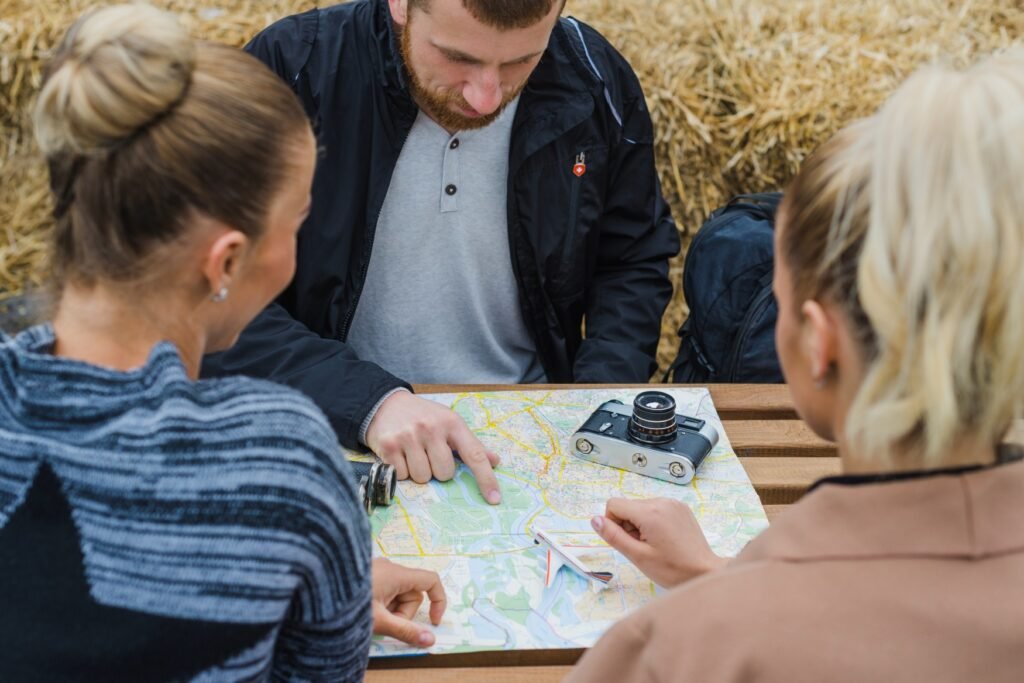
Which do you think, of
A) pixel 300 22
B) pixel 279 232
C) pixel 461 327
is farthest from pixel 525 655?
pixel 300 22

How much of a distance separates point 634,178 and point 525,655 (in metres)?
1.07

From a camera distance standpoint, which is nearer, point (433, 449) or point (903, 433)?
point (903, 433)

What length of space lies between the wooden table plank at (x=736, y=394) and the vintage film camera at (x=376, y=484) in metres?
0.29

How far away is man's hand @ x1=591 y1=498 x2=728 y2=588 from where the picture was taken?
3.77 feet

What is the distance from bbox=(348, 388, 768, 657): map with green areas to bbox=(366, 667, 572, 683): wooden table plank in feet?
0.07

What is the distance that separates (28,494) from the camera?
0.81m

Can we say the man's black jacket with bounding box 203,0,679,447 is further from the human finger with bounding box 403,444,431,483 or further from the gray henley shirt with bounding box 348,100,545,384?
the human finger with bounding box 403,444,431,483

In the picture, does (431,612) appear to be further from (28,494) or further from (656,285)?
(656,285)

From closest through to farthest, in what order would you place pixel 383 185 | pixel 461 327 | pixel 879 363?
pixel 879 363 < pixel 383 185 < pixel 461 327

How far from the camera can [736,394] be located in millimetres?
1621

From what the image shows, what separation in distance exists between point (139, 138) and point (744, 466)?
3.02 ft

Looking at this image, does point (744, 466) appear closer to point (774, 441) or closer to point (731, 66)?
point (774, 441)

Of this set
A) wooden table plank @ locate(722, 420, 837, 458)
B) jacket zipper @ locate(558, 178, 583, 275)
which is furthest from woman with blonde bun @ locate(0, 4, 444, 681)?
jacket zipper @ locate(558, 178, 583, 275)

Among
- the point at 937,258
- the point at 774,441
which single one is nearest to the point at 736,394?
the point at 774,441
